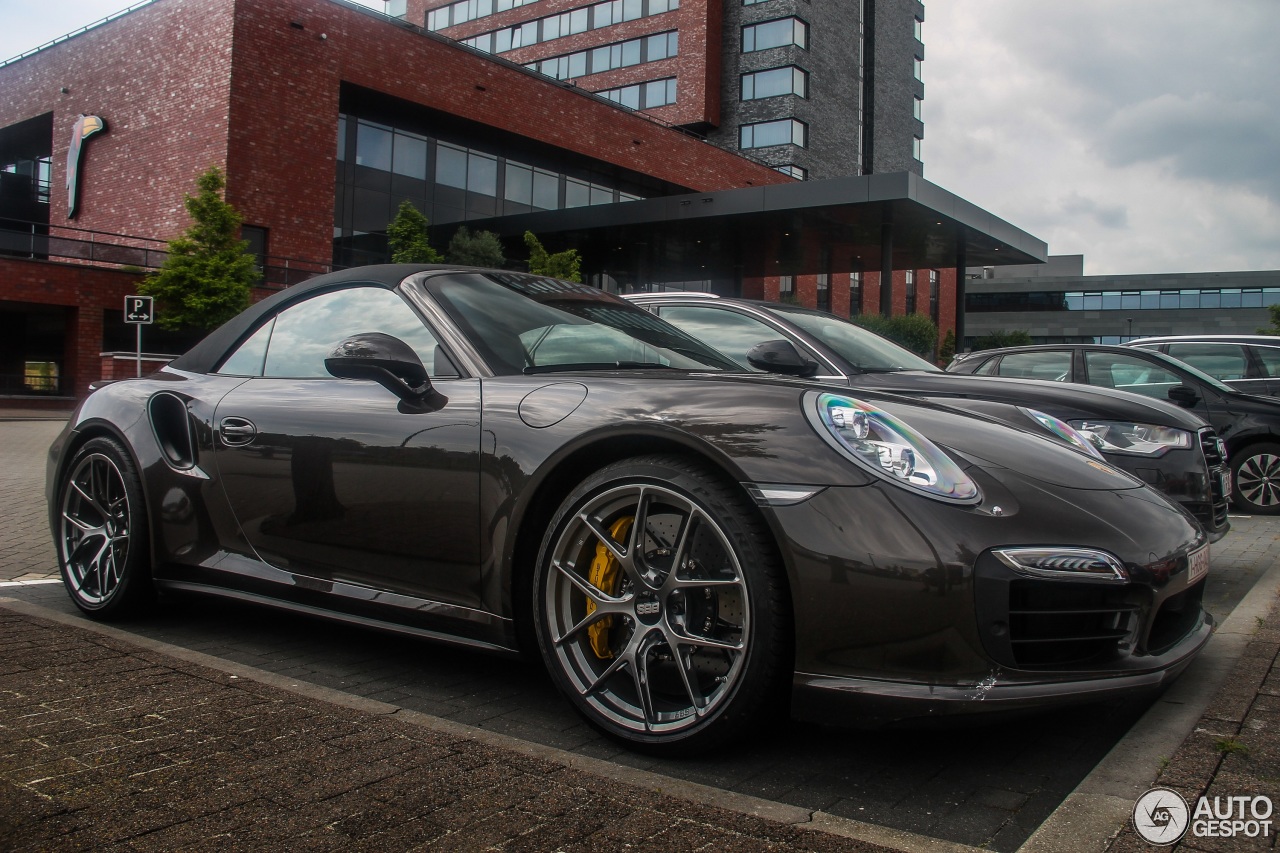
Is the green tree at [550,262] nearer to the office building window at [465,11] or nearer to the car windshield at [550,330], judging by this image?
the car windshield at [550,330]

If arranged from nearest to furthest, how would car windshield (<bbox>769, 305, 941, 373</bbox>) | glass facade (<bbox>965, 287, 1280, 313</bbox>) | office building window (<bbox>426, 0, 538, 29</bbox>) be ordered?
car windshield (<bbox>769, 305, 941, 373</bbox>) → office building window (<bbox>426, 0, 538, 29</bbox>) → glass facade (<bbox>965, 287, 1280, 313</bbox>)

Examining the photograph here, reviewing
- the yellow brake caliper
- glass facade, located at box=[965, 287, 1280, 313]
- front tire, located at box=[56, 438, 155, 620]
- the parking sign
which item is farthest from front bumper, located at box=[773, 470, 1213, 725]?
glass facade, located at box=[965, 287, 1280, 313]

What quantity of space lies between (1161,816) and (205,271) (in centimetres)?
2516

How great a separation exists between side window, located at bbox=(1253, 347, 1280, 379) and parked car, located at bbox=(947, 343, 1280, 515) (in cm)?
180

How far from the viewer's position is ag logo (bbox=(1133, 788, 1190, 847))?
1.96m

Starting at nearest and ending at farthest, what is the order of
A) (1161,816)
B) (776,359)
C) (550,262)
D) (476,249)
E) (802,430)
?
(1161,816) < (802,430) < (776,359) < (550,262) < (476,249)

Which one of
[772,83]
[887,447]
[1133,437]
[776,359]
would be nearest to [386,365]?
[887,447]

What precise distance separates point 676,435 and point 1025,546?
861mm

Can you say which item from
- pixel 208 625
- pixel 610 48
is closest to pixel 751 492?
pixel 208 625

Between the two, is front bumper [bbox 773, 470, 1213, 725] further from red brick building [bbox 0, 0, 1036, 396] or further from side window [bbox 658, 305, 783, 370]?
red brick building [bbox 0, 0, 1036, 396]

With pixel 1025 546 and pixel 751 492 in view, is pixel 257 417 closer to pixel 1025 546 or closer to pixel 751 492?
pixel 751 492

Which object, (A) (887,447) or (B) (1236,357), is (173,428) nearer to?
(A) (887,447)

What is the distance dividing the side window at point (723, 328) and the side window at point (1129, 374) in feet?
14.2

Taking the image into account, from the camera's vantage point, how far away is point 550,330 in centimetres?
343
